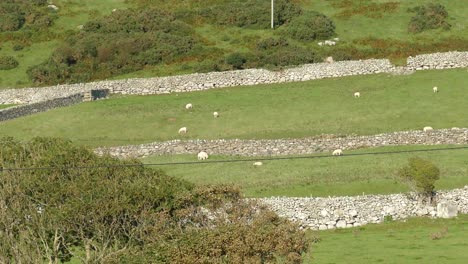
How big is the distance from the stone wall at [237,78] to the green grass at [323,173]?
21.1 metres

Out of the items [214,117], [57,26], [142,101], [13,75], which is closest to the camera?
[214,117]

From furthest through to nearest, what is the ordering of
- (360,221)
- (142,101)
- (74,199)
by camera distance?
(142,101) → (360,221) → (74,199)

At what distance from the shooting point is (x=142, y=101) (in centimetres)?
8962

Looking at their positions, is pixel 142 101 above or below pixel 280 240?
below

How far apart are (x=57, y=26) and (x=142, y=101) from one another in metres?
28.8

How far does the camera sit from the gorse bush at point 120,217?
137 feet

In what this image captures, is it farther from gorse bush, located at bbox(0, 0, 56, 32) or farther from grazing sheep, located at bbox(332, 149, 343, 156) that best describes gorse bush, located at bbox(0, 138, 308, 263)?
gorse bush, located at bbox(0, 0, 56, 32)

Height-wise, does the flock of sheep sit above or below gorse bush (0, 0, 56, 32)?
above

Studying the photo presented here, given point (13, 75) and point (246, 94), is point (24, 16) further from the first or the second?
point (246, 94)

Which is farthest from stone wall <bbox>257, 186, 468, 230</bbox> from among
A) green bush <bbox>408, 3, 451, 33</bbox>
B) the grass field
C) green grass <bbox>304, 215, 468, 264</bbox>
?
green bush <bbox>408, 3, 451, 33</bbox>

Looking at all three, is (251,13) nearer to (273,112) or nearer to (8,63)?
(8,63)

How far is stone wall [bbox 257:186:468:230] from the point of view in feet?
196

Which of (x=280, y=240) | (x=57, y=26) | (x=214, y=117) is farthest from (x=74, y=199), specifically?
(x=57, y=26)

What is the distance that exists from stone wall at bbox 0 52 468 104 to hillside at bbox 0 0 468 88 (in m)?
2.96
